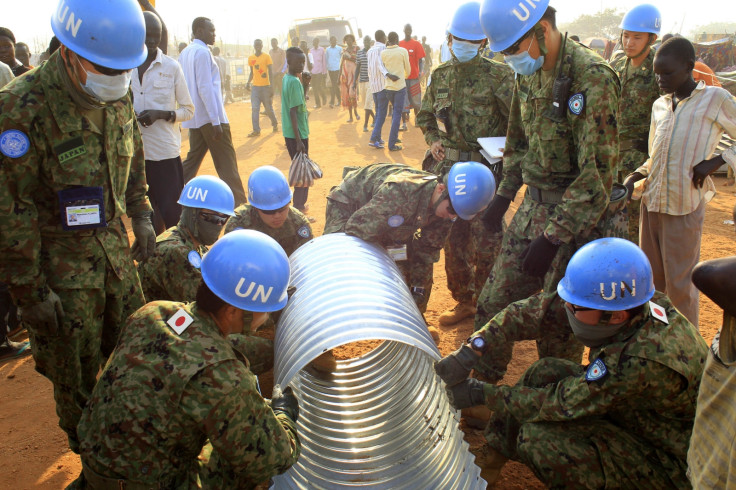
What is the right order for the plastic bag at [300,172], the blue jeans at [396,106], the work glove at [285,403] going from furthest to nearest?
1. the blue jeans at [396,106]
2. the plastic bag at [300,172]
3. the work glove at [285,403]

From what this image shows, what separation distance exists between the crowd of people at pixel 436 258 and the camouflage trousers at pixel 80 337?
1cm

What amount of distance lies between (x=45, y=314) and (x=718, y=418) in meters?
2.88

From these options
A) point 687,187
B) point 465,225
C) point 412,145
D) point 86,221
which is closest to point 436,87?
point 465,225

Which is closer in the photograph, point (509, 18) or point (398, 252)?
point (509, 18)

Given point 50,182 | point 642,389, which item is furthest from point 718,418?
Result: point 50,182

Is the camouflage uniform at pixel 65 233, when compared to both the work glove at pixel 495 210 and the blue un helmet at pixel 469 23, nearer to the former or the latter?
the work glove at pixel 495 210

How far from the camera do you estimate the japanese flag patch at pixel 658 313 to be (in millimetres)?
2564

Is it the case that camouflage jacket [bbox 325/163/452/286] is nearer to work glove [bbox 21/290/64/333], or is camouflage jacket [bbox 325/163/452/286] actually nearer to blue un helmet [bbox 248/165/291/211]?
blue un helmet [bbox 248/165/291/211]

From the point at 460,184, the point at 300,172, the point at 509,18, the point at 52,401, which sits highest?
the point at 509,18

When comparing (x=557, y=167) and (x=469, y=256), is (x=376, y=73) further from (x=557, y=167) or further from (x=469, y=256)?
(x=557, y=167)

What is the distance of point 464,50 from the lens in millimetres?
4730

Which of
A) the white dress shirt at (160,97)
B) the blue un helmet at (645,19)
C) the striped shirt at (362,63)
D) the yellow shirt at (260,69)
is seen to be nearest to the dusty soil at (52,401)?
the white dress shirt at (160,97)

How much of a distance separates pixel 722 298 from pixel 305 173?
645cm

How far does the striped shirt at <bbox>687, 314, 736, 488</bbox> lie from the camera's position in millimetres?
1562
